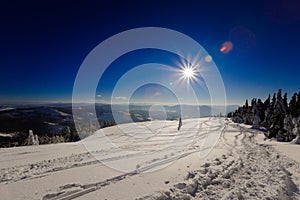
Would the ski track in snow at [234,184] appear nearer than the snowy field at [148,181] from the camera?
No

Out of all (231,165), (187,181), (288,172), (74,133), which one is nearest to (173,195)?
(187,181)

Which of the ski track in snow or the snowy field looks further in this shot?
the ski track in snow

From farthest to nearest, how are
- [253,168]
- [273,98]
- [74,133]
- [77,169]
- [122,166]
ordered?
1. [74,133]
2. [273,98]
3. [253,168]
4. [122,166]
5. [77,169]

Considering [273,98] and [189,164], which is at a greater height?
[273,98]

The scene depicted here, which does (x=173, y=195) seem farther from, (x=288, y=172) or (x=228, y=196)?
(x=288, y=172)

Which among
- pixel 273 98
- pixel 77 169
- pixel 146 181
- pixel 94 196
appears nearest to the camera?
pixel 94 196

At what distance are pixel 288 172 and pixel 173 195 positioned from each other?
7.14m

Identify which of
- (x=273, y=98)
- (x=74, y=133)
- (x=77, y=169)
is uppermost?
(x=273, y=98)

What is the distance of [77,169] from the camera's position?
8523 millimetres

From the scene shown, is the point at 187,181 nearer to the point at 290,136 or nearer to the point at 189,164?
the point at 189,164

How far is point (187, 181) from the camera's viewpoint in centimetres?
722

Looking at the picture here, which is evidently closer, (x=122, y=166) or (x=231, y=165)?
(x=122, y=166)

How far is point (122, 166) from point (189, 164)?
356 cm

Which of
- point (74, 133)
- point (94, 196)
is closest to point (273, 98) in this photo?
point (94, 196)
